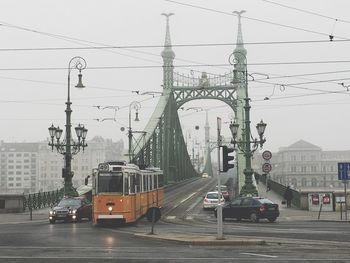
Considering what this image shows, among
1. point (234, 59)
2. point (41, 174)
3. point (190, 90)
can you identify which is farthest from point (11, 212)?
point (41, 174)

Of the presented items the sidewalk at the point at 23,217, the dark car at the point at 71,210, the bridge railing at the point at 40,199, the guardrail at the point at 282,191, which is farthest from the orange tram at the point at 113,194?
the guardrail at the point at 282,191

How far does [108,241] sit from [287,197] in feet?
73.8

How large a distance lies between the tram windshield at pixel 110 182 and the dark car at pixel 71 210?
5039 mm

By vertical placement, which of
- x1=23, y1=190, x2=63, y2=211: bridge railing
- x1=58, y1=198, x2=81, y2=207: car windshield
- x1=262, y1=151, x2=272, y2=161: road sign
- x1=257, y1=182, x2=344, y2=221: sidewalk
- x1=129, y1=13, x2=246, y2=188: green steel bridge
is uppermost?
x1=129, y1=13, x2=246, y2=188: green steel bridge

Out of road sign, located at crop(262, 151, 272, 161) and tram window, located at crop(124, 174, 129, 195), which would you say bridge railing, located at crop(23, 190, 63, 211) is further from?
road sign, located at crop(262, 151, 272, 161)

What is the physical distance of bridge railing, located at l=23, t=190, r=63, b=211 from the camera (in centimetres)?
3972

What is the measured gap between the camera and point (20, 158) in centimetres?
15825

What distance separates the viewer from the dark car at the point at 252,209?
29.7 metres

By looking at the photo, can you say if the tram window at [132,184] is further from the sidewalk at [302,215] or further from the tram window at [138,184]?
the sidewalk at [302,215]

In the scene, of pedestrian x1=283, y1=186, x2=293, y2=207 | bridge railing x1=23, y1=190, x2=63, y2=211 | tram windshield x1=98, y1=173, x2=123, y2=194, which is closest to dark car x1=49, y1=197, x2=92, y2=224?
tram windshield x1=98, y1=173, x2=123, y2=194

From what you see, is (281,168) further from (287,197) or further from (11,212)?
(11,212)

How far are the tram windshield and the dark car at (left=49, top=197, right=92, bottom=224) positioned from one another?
5039mm

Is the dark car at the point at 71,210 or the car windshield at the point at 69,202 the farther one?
the car windshield at the point at 69,202

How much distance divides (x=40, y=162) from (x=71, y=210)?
122 metres
